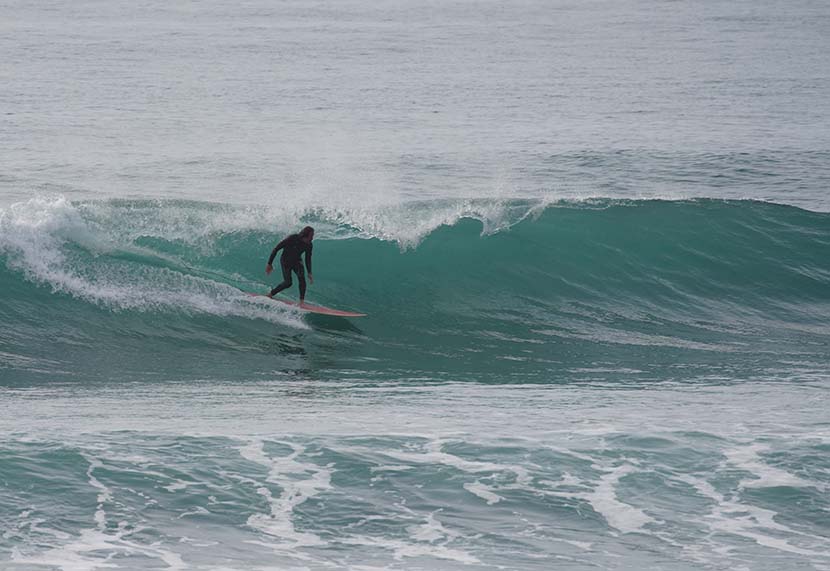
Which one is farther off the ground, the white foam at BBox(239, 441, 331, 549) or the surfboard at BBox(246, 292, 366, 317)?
the surfboard at BBox(246, 292, 366, 317)

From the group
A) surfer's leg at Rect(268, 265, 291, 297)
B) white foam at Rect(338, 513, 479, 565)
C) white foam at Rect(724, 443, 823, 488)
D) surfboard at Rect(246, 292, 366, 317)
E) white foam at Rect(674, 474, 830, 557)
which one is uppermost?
surfer's leg at Rect(268, 265, 291, 297)

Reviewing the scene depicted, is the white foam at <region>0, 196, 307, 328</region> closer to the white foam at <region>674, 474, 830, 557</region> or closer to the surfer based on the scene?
the surfer

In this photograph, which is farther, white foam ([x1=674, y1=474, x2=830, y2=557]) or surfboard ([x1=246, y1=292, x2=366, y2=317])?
surfboard ([x1=246, y1=292, x2=366, y2=317])

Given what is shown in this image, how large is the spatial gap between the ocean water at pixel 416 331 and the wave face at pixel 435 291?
0.06 m

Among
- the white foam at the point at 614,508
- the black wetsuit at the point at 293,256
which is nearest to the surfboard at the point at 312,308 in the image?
the black wetsuit at the point at 293,256

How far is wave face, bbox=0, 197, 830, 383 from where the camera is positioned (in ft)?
43.3

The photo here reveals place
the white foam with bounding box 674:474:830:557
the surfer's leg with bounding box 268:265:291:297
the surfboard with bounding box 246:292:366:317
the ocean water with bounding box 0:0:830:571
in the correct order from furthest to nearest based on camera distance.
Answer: the surfboard with bounding box 246:292:366:317 → the surfer's leg with bounding box 268:265:291:297 → the ocean water with bounding box 0:0:830:571 → the white foam with bounding box 674:474:830:557

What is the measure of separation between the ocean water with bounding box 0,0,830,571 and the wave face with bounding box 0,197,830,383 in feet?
0.20

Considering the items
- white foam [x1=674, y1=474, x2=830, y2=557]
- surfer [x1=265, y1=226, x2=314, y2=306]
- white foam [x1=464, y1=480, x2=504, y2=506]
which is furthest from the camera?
surfer [x1=265, y1=226, x2=314, y2=306]

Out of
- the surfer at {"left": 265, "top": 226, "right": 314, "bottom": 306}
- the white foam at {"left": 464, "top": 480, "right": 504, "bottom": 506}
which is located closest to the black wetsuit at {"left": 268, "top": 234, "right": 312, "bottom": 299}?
the surfer at {"left": 265, "top": 226, "right": 314, "bottom": 306}

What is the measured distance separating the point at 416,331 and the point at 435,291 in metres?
1.77

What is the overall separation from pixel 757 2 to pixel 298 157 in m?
51.3

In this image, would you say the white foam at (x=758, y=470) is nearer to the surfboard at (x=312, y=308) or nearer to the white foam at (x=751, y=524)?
the white foam at (x=751, y=524)

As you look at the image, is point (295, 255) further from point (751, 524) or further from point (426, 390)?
point (751, 524)
